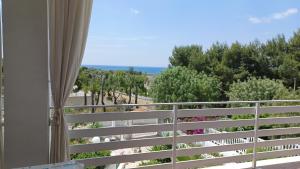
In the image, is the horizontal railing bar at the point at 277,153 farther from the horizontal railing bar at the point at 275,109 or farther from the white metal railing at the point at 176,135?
the horizontal railing bar at the point at 275,109

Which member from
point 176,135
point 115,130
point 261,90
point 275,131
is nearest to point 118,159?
point 115,130

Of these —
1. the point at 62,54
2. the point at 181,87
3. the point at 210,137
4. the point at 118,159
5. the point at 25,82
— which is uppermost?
the point at 62,54

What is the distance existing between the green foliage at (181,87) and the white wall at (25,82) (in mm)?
11984

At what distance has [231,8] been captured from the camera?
22.9 metres

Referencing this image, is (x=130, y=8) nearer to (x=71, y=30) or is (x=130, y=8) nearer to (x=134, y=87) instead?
(x=134, y=87)

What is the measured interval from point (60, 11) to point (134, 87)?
→ 13.1m

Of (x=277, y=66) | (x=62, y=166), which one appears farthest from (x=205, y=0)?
(x=62, y=166)

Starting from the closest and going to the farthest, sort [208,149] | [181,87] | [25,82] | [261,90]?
1. [25,82]
2. [208,149]
3. [261,90]
4. [181,87]

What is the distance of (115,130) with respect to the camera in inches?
106

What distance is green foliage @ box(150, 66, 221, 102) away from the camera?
14.1m

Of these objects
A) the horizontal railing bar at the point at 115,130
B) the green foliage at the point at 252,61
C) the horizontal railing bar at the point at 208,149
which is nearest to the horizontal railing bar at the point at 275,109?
the horizontal railing bar at the point at 208,149

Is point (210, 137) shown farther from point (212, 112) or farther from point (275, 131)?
point (275, 131)

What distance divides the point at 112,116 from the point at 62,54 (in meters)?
0.74

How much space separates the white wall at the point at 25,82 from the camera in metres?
2.14
